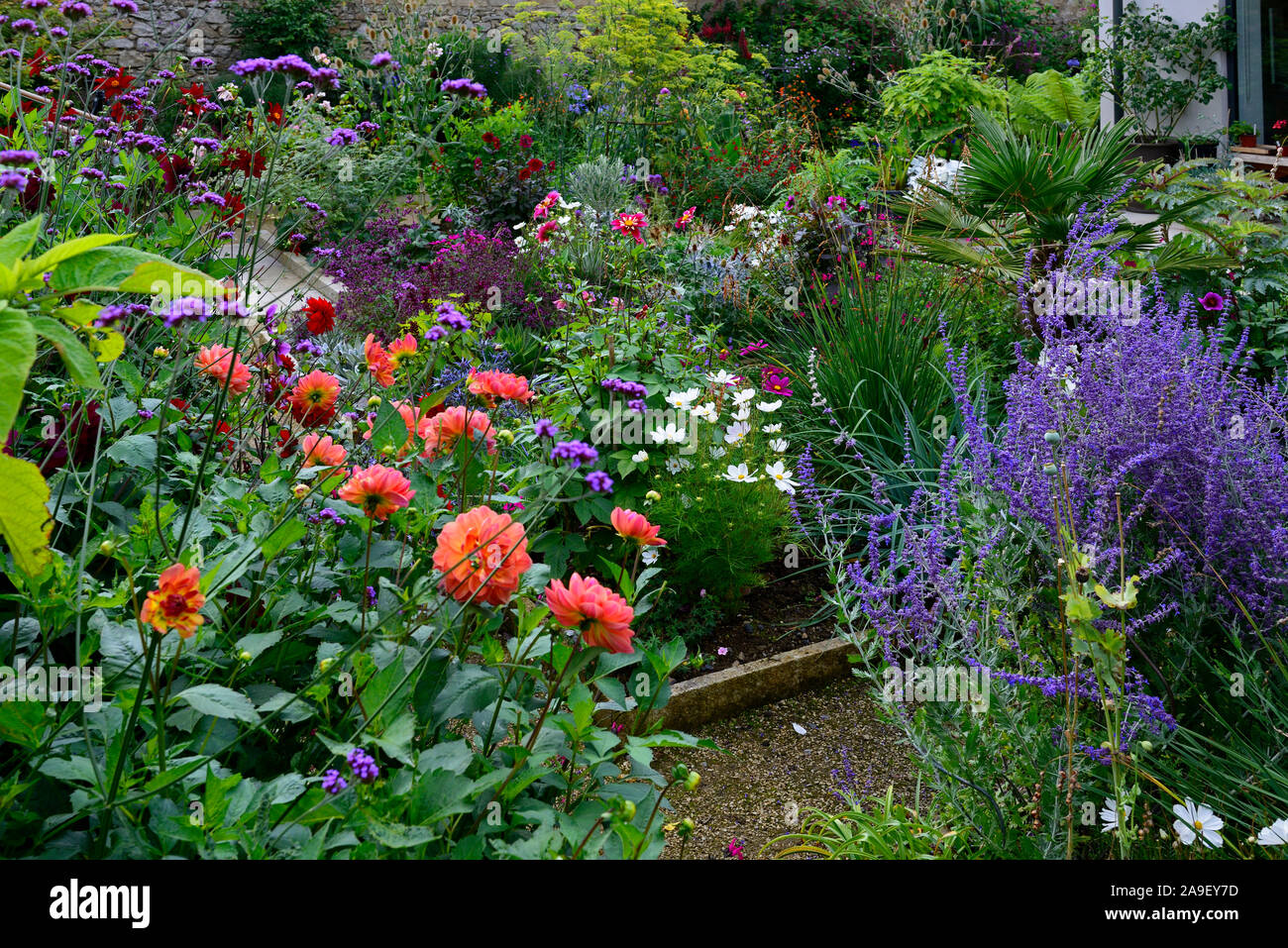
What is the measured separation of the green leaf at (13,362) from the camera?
89cm

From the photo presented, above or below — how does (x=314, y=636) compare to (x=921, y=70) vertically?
below

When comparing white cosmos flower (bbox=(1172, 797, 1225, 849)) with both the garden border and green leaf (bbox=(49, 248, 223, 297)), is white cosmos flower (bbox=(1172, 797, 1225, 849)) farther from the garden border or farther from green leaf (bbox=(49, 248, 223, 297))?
green leaf (bbox=(49, 248, 223, 297))

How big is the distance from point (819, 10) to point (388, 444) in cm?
1508

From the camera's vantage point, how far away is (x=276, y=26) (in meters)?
11.9

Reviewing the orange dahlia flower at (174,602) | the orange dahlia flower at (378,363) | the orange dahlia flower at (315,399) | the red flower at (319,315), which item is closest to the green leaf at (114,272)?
the orange dahlia flower at (174,602)

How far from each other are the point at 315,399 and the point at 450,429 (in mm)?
340

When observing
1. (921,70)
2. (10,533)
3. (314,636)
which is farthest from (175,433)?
(921,70)

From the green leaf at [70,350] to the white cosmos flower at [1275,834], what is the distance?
1799 mm

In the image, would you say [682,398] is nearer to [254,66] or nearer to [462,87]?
[462,87]

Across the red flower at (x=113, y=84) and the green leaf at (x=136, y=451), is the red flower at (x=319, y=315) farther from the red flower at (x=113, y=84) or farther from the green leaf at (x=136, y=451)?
the red flower at (x=113, y=84)

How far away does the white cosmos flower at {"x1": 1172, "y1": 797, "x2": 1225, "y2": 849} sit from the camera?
5.48 feet

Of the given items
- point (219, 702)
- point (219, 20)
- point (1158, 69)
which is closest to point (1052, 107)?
point (1158, 69)

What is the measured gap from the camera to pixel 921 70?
7.26 metres

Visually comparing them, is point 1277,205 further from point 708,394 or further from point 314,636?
point 314,636
